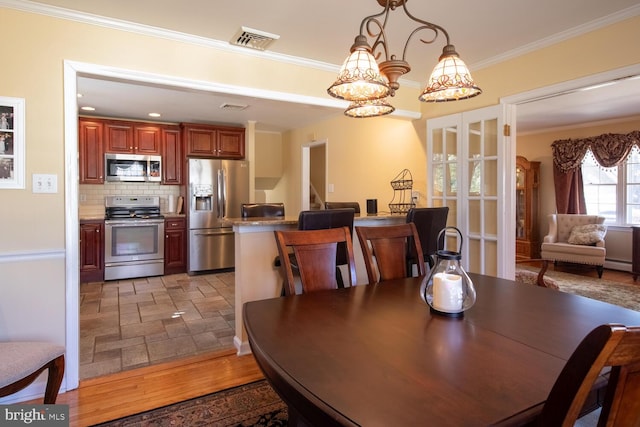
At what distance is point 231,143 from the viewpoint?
5766mm

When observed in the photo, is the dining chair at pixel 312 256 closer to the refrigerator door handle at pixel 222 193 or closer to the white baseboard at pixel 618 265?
the refrigerator door handle at pixel 222 193

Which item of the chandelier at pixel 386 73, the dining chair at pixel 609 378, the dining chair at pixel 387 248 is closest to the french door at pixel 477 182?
the dining chair at pixel 387 248

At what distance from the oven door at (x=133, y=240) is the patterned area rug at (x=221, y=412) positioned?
3.53m

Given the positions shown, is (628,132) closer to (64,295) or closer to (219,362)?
(219,362)

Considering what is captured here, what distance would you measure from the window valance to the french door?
386 cm

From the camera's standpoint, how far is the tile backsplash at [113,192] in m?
5.26

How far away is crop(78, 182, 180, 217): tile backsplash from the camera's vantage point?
526 centimetres

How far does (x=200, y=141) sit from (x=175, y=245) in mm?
1609

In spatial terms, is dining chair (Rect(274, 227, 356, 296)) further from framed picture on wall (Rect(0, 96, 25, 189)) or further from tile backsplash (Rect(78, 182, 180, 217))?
tile backsplash (Rect(78, 182, 180, 217))

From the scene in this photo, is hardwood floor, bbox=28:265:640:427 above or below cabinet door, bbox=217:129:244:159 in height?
below

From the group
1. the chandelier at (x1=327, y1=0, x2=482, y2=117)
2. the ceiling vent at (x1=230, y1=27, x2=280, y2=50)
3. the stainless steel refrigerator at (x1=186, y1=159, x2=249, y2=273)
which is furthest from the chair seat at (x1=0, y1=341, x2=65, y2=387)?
the stainless steel refrigerator at (x1=186, y1=159, x2=249, y2=273)

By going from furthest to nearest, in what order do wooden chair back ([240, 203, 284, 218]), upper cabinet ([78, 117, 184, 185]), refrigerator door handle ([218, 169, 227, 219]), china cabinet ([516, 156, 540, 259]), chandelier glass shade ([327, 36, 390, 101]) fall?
china cabinet ([516, 156, 540, 259]) < refrigerator door handle ([218, 169, 227, 219]) < upper cabinet ([78, 117, 184, 185]) < wooden chair back ([240, 203, 284, 218]) < chandelier glass shade ([327, 36, 390, 101])

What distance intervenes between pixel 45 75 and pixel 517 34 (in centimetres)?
313

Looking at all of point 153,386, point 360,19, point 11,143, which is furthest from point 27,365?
point 360,19
